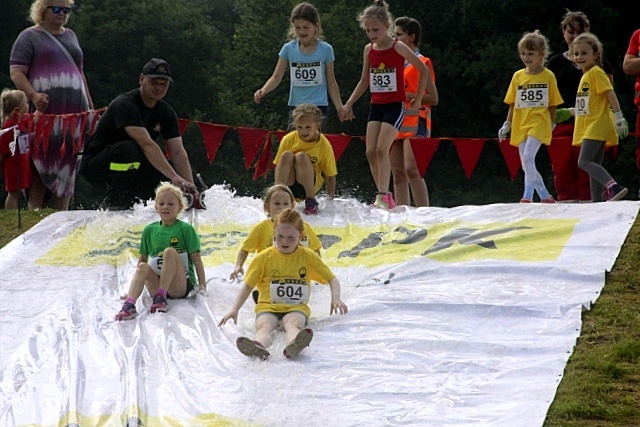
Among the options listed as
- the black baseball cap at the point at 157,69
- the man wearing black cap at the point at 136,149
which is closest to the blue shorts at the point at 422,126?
the man wearing black cap at the point at 136,149

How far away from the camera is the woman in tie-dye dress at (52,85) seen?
10.4m

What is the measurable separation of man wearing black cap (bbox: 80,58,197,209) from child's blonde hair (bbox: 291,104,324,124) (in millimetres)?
1024

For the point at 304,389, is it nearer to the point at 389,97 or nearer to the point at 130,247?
the point at 130,247

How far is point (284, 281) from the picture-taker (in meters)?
6.70

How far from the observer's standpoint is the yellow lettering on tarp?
8.00m

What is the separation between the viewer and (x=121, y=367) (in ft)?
20.5

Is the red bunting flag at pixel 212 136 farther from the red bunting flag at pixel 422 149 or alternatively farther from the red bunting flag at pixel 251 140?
the red bunting flag at pixel 422 149

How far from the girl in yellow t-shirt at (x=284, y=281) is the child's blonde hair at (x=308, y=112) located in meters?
2.76

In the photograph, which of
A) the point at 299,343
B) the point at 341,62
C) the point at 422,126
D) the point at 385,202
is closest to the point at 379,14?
the point at 422,126

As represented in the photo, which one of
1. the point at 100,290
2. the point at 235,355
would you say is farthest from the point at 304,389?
the point at 100,290

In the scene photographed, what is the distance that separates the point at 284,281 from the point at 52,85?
4800 mm

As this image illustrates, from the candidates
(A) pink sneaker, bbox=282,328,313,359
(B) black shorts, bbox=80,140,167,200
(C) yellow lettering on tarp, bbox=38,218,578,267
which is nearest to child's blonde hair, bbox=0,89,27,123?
(B) black shorts, bbox=80,140,167,200

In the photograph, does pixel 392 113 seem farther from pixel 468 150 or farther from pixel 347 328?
pixel 347 328

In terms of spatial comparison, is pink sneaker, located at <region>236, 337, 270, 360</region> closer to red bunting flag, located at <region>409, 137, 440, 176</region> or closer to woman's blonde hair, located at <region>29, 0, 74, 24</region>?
red bunting flag, located at <region>409, 137, 440, 176</region>
